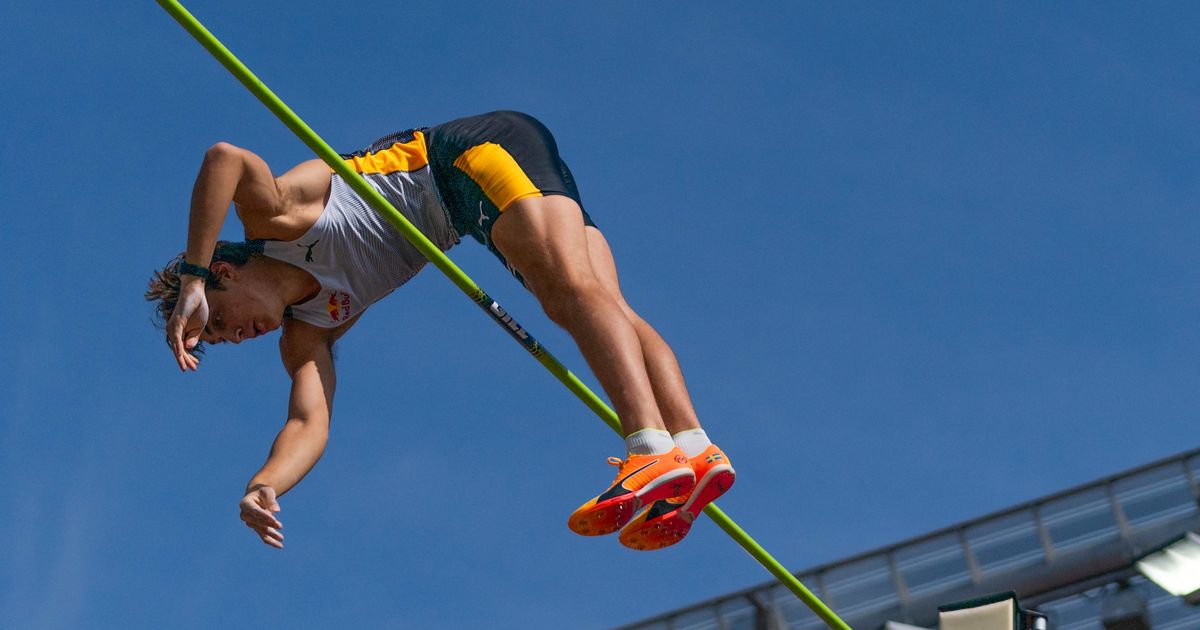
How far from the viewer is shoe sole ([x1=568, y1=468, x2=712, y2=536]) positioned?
4.45m

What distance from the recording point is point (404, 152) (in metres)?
5.40

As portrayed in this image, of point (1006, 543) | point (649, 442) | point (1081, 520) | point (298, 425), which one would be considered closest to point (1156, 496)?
point (1081, 520)

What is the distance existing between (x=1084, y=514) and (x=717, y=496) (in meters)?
7.23

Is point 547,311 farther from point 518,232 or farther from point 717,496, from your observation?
point 717,496

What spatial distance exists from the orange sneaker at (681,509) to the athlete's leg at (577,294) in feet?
0.58

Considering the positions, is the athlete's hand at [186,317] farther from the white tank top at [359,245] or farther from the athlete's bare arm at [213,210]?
the white tank top at [359,245]

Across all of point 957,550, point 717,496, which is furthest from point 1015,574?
point 717,496

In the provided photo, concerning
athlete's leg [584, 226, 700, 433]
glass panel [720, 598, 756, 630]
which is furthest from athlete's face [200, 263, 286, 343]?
glass panel [720, 598, 756, 630]

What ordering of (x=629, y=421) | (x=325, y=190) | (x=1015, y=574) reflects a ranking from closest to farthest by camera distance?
(x=629, y=421)
(x=325, y=190)
(x=1015, y=574)

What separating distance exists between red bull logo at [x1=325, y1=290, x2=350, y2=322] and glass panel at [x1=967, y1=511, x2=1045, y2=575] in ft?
22.6

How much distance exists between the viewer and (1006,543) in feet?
37.2

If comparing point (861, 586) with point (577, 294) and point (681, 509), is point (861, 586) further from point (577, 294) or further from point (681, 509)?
point (577, 294)

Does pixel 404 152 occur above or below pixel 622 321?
above

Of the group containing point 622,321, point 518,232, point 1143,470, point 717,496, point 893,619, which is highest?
point 1143,470
